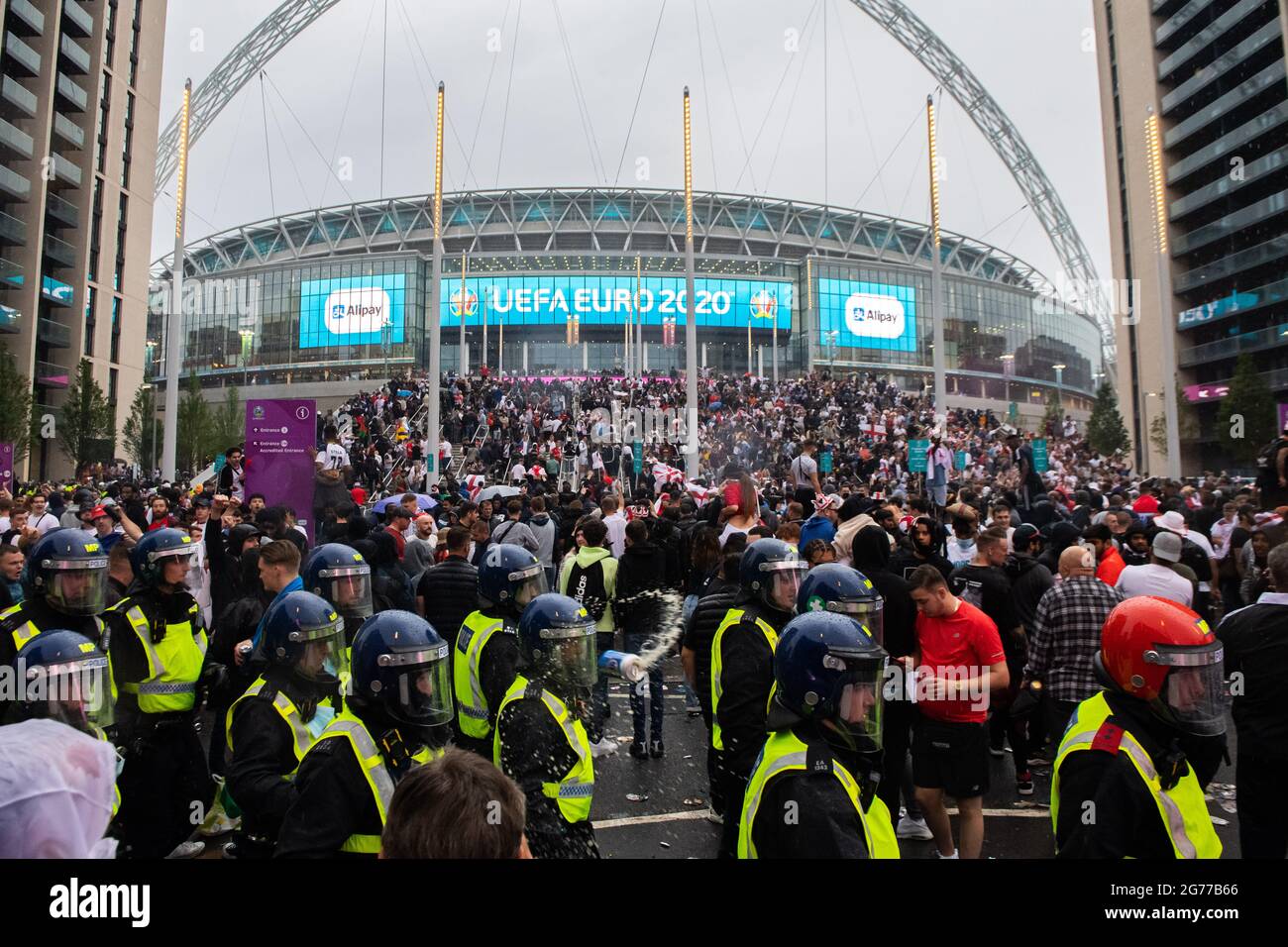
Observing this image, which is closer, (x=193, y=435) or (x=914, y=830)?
(x=914, y=830)

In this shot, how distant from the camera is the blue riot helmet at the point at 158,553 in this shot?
4.53 m

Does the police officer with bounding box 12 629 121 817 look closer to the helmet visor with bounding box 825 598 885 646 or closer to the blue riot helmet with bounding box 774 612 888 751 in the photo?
the blue riot helmet with bounding box 774 612 888 751

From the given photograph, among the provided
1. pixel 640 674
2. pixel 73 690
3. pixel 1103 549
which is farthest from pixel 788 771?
pixel 1103 549

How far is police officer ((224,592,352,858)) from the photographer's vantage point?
3146mm

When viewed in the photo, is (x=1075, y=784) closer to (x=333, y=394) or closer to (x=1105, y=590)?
(x=1105, y=590)

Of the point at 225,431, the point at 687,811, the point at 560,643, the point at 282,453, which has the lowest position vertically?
the point at 687,811

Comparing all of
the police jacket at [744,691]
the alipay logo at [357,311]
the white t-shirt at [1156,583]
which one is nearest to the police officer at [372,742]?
the police jacket at [744,691]

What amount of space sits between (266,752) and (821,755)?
211cm

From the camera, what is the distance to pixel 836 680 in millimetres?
2432

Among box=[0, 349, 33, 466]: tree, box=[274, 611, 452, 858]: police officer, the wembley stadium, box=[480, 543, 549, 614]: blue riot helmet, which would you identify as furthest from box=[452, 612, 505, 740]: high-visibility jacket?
the wembley stadium

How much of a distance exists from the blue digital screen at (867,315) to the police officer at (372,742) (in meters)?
69.5

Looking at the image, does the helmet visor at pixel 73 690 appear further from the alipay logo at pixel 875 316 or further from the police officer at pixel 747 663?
the alipay logo at pixel 875 316

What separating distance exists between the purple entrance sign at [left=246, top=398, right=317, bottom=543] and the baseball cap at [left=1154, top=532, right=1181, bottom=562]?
9024 mm

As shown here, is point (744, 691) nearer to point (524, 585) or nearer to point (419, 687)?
point (524, 585)
